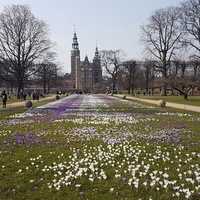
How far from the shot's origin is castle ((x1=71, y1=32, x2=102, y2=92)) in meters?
158

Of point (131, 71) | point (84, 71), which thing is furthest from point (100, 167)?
point (84, 71)

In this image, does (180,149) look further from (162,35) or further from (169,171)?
(162,35)

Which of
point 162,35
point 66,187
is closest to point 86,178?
point 66,187

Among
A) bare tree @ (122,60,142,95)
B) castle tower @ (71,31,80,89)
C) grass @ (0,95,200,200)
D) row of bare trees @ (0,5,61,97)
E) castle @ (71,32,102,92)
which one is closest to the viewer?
grass @ (0,95,200,200)

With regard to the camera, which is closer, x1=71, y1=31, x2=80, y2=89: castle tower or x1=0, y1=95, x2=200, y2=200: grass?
x1=0, y1=95, x2=200, y2=200: grass

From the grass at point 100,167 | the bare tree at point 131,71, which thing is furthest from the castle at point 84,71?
the grass at point 100,167

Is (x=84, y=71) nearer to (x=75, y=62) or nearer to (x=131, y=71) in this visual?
(x=75, y=62)

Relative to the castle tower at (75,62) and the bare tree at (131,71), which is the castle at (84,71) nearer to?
the castle tower at (75,62)

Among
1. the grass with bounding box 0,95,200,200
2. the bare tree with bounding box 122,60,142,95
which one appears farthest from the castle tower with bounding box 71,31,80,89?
the grass with bounding box 0,95,200,200

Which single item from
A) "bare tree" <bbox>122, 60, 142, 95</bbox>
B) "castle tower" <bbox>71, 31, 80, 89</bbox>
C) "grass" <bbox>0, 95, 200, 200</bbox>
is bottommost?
"grass" <bbox>0, 95, 200, 200</bbox>

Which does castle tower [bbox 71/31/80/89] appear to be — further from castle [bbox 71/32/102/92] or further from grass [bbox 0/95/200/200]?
grass [bbox 0/95/200/200]

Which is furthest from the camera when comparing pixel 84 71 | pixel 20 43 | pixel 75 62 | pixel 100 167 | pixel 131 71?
pixel 75 62

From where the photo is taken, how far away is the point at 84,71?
532 ft

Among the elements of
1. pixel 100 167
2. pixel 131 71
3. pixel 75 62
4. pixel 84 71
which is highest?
pixel 75 62
